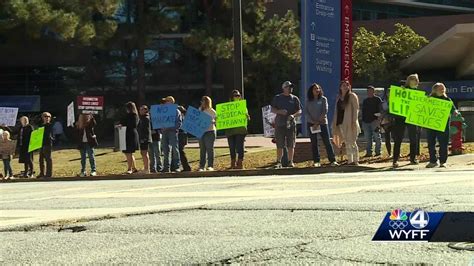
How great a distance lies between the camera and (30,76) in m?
44.2

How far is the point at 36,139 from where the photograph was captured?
16.8 m

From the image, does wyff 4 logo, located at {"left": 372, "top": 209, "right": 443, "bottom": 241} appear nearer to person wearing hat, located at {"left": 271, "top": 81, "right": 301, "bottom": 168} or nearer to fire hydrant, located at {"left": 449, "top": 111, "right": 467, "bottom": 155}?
person wearing hat, located at {"left": 271, "top": 81, "right": 301, "bottom": 168}

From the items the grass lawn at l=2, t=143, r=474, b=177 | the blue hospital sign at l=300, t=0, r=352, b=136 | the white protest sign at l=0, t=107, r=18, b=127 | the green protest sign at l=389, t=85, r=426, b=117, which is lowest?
the grass lawn at l=2, t=143, r=474, b=177

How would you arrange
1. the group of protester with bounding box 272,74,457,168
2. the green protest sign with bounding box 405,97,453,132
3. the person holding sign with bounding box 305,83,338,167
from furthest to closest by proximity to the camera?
the person holding sign with bounding box 305,83,338,167, the group of protester with bounding box 272,74,457,168, the green protest sign with bounding box 405,97,453,132

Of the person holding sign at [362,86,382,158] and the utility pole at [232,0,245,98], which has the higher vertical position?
the utility pole at [232,0,245,98]

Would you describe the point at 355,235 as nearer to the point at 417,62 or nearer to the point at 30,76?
the point at 417,62

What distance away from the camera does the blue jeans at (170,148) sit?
1485 cm

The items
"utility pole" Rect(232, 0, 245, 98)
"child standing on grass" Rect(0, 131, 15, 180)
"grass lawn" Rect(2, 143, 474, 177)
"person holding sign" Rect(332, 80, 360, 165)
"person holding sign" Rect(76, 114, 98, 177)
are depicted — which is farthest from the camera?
"child standing on grass" Rect(0, 131, 15, 180)

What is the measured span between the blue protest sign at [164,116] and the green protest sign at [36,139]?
11.7 feet

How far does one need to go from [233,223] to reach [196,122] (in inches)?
330

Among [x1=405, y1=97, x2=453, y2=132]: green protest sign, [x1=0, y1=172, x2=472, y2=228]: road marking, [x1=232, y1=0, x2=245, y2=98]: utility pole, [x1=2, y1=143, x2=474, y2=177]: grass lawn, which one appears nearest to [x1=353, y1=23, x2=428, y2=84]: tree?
[x1=2, y1=143, x2=474, y2=177]: grass lawn

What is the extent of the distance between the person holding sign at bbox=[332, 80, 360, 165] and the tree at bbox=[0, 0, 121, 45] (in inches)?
826

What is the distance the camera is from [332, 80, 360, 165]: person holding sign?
520 inches

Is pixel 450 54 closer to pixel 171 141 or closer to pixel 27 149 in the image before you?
pixel 171 141
